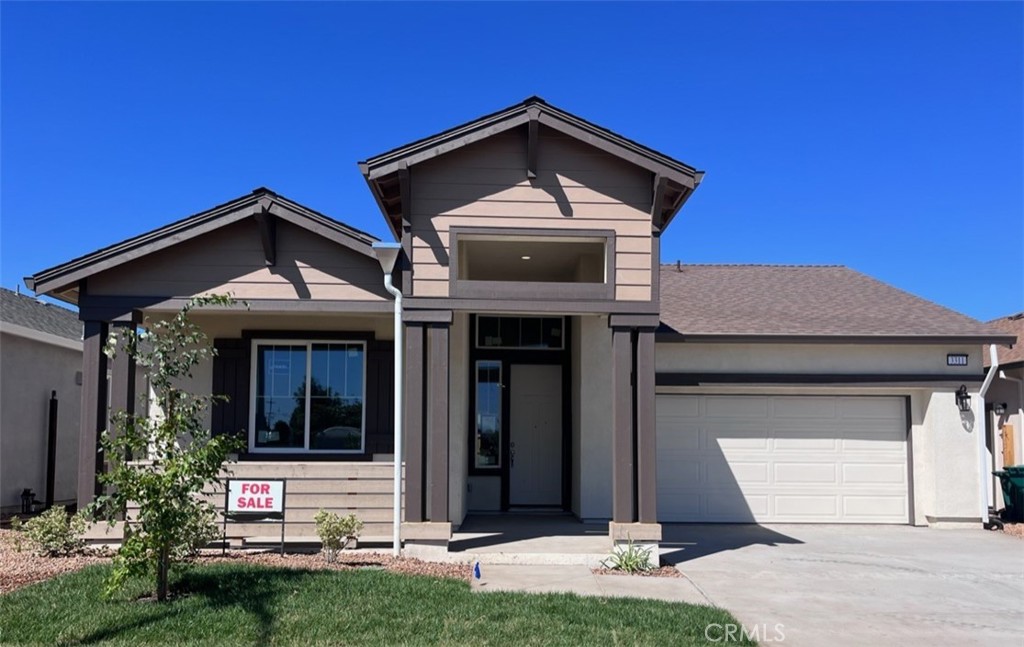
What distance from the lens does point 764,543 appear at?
11.5 metres

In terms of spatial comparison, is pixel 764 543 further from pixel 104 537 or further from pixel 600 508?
pixel 104 537

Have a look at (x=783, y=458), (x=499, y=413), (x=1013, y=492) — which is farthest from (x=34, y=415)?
(x=1013, y=492)

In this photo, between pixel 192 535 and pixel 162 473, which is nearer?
pixel 162 473

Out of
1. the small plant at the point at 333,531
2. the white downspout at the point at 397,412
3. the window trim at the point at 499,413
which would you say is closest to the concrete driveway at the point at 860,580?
the window trim at the point at 499,413

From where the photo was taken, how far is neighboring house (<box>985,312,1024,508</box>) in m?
15.1

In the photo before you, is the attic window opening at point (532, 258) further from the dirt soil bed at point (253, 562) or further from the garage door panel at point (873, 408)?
the garage door panel at point (873, 408)

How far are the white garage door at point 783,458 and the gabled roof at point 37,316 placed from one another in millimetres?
11158

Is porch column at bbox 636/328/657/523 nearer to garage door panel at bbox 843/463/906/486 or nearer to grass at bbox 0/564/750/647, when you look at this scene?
grass at bbox 0/564/750/647

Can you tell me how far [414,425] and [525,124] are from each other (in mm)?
3809

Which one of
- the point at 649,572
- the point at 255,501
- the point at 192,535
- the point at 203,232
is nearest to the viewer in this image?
the point at 192,535

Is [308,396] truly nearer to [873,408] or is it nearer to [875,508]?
[873,408]

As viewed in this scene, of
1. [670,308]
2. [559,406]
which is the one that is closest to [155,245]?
[559,406]

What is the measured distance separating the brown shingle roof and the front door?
8424 mm

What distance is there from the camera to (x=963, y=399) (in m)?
13.4
